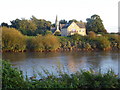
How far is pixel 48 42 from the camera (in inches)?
1161

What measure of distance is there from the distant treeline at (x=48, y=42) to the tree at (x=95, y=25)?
529 inches

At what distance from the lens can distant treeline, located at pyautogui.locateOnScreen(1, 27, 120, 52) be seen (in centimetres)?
2636

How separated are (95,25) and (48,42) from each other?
26.1m

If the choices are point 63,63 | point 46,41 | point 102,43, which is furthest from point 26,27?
point 63,63

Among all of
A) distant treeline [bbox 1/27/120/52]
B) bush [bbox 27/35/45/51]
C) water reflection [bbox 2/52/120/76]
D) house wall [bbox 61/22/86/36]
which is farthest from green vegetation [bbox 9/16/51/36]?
water reflection [bbox 2/52/120/76]

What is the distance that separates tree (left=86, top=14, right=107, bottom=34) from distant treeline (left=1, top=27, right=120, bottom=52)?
44.1 feet

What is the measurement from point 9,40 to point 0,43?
8.17 feet

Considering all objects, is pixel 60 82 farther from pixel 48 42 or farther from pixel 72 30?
pixel 72 30

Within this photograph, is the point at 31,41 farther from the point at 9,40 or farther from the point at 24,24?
the point at 24,24

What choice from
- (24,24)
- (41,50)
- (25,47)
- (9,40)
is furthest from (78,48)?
(24,24)

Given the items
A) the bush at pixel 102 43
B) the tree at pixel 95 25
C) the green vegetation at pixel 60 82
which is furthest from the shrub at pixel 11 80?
the tree at pixel 95 25

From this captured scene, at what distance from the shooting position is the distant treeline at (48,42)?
26.4 m

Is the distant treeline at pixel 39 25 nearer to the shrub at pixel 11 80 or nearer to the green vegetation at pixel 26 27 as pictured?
the green vegetation at pixel 26 27

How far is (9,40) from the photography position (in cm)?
2619
